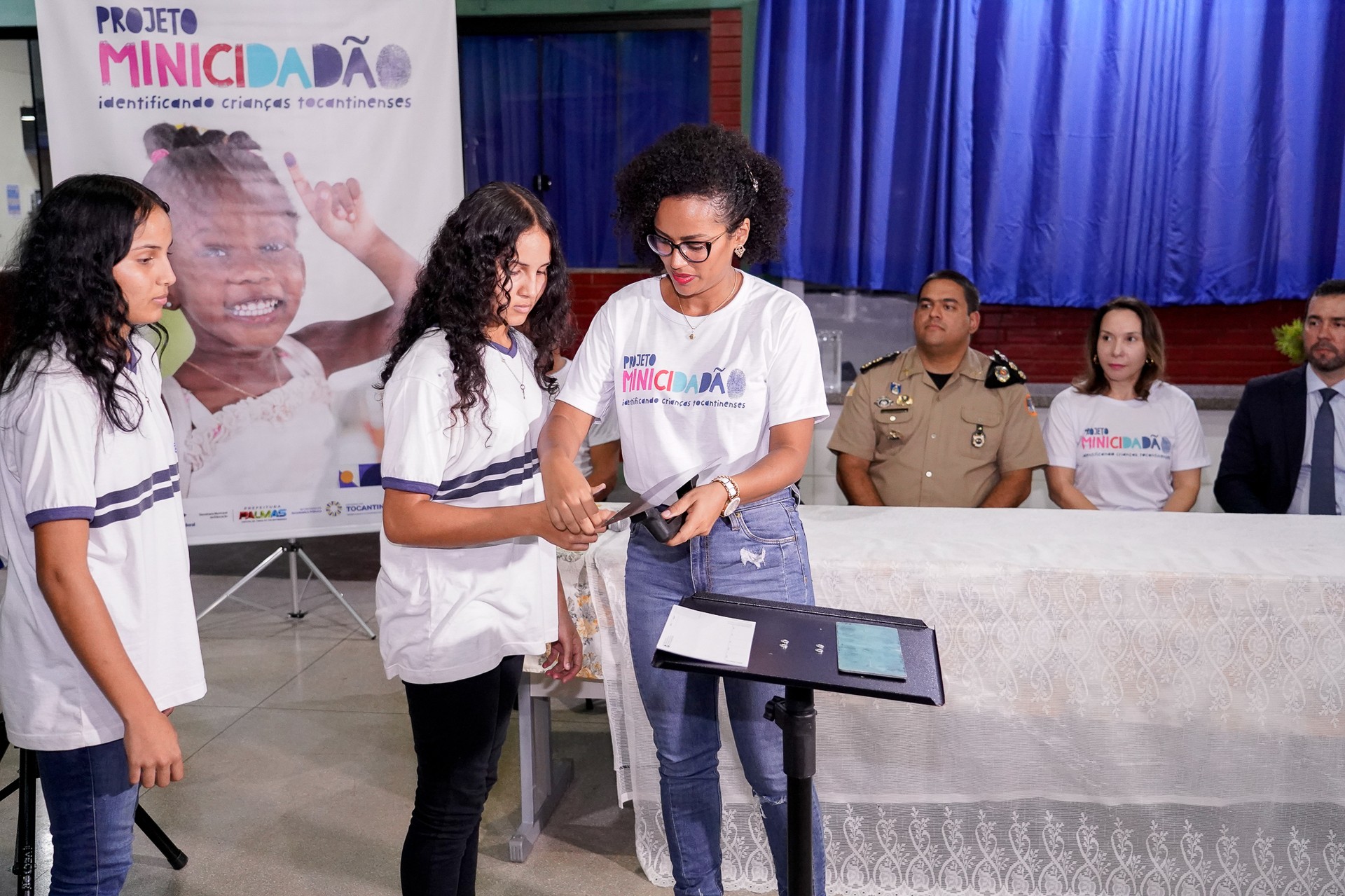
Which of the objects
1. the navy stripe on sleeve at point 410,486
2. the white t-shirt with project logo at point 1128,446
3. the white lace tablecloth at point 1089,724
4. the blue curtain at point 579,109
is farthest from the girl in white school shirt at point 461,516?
the blue curtain at point 579,109

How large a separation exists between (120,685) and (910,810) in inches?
57.7

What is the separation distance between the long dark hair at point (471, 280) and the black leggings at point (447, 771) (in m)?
0.42

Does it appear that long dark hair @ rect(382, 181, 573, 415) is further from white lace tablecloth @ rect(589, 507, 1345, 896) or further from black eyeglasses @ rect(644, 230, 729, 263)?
white lace tablecloth @ rect(589, 507, 1345, 896)

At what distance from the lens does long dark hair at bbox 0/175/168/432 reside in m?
1.32

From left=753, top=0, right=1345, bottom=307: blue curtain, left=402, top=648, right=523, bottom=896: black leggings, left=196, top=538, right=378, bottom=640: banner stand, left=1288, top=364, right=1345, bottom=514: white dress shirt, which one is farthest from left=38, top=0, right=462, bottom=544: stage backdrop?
left=1288, top=364, right=1345, bottom=514: white dress shirt

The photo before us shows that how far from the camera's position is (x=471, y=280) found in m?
1.50

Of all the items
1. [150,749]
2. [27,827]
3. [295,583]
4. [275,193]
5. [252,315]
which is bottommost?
[295,583]

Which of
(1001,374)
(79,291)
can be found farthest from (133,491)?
(1001,374)

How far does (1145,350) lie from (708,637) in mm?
2450

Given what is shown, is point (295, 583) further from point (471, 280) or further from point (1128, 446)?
point (1128, 446)

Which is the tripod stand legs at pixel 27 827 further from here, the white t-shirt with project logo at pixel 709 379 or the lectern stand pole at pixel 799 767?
the lectern stand pole at pixel 799 767

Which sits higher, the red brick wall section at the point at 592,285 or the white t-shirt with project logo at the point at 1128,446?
the red brick wall section at the point at 592,285

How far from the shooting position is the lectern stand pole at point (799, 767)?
3.91 ft

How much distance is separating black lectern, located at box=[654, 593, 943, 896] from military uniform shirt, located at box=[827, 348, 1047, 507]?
1941 millimetres
